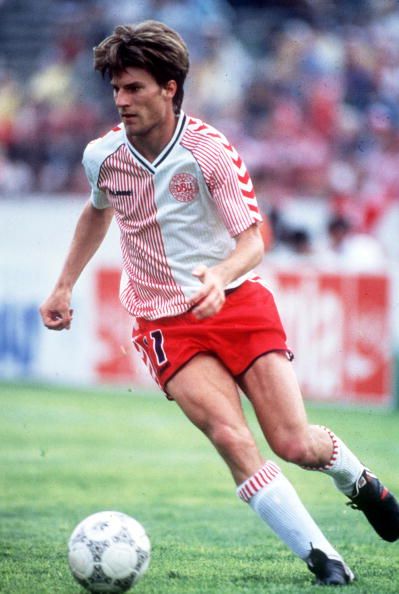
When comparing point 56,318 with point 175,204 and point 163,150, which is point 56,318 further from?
point 163,150

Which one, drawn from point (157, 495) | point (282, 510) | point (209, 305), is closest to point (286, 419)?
point (282, 510)

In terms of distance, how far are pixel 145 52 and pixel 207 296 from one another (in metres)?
1.13

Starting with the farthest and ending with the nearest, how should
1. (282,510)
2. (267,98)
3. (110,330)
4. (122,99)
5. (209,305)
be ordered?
(267,98) → (110,330) → (122,99) → (282,510) → (209,305)

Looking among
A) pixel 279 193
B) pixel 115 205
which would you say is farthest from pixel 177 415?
pixel 115 205

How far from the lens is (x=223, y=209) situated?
5.38m

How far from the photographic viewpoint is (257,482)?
529 centimetres

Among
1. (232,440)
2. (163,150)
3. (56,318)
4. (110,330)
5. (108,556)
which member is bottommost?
(110,330)

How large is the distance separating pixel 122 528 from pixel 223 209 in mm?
1394

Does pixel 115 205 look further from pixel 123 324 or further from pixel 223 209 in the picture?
pixel 123 324

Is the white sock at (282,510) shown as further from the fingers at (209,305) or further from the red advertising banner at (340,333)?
the red advertising banner at (340,333)

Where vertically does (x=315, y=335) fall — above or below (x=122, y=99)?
below

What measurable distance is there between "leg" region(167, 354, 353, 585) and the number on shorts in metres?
0.21

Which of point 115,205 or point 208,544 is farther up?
point 115,205

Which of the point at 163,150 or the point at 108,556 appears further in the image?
the point at 163,150
